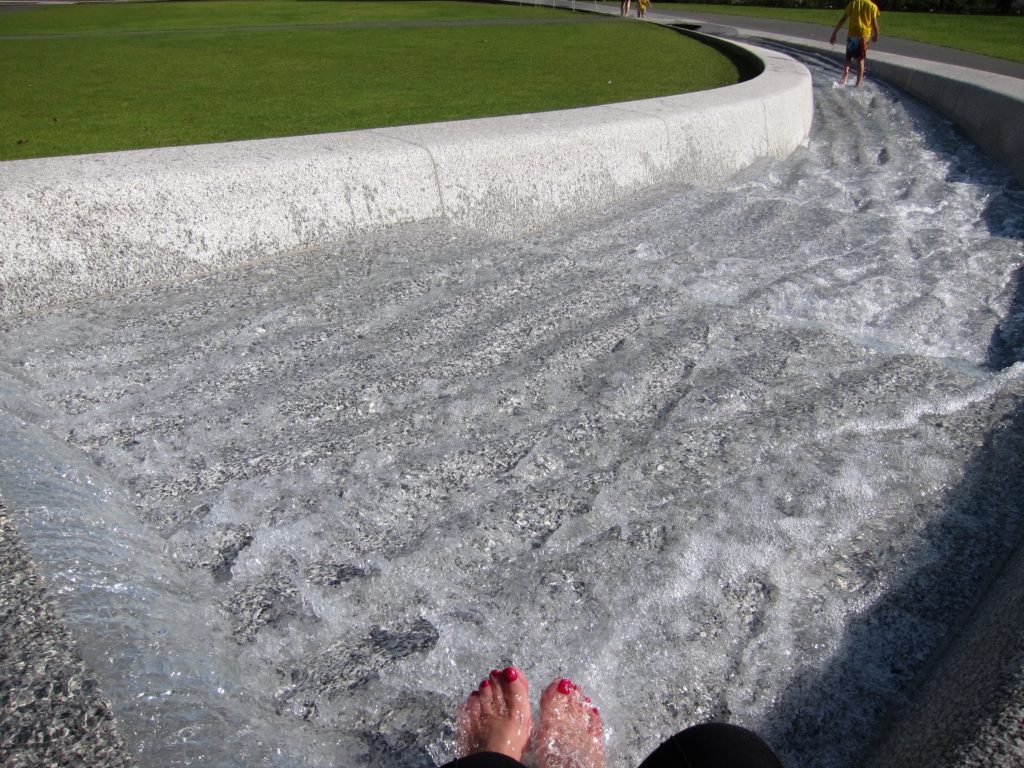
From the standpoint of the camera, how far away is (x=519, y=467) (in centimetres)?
312

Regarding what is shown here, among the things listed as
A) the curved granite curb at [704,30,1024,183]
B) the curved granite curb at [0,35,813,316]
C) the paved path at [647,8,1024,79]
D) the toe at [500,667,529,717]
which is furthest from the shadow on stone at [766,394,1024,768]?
the paved path at [647,8,1024,79]

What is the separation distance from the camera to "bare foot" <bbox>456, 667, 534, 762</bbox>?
2.03 metres

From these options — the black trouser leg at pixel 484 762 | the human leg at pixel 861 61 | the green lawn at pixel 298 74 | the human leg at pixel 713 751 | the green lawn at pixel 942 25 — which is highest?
the black trouser leg at pixel 484 762

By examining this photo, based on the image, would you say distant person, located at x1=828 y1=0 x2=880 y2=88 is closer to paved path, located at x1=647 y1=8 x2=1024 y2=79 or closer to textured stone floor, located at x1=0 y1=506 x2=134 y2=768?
paved path, located at x1=647 y1=8 x2=1024 y2=79

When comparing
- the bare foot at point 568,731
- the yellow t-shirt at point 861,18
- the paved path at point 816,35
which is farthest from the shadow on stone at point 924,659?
Answer: the paved path at point 816,35

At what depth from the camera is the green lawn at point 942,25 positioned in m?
15.9

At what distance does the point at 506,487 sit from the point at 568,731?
1.06m

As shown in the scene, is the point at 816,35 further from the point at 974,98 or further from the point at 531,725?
the point at 531,725

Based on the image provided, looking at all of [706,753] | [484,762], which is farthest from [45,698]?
[706,753]

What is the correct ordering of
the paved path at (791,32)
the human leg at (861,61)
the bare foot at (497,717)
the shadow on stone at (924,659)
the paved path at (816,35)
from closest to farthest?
the shadow on stone at (924,659) < the bare foot at (497,717) < the human leg at (861,61) < the paved path at (816,35) < the paved path at (791,32)

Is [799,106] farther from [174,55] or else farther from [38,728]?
[38,728]

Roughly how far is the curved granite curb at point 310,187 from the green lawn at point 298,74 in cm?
129

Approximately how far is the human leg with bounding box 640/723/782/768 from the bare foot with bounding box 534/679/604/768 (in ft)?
0.78

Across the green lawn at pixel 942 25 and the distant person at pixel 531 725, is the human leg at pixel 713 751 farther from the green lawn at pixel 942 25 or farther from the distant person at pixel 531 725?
the green lawn at pixel 942 25
